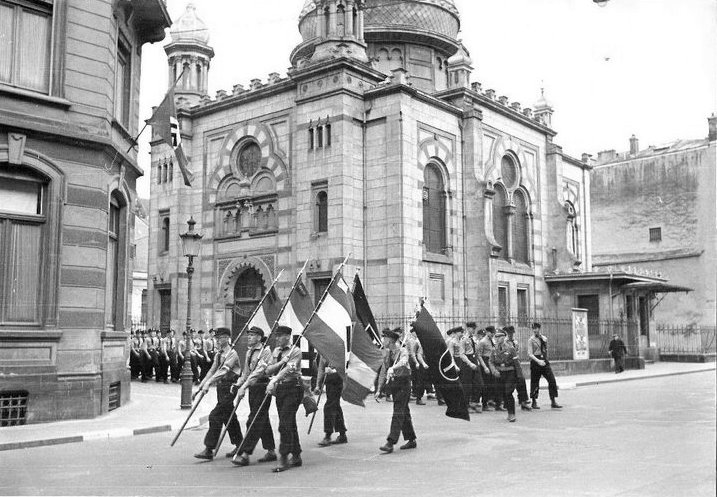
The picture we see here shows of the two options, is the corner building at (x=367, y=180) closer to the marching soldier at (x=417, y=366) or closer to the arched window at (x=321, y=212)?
the arched window at (x=321, y=212)

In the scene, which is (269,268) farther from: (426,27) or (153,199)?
(426,27)

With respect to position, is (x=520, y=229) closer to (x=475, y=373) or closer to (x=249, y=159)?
(x=249, y=159)

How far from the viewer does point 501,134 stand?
3544cm

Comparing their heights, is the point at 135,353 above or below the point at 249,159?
below

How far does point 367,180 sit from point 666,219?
26811 millimetres

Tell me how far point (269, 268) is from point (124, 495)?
2411 centimetres

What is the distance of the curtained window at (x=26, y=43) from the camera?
48.0ft

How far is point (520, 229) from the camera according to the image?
36.9 metres

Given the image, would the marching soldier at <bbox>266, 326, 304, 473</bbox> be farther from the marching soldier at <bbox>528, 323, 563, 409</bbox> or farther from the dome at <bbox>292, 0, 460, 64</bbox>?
the dome at <bbox>292, 0, 460, 64</bbox>

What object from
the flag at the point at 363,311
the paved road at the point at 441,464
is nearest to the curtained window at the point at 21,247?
the paved road at the point at 441,464

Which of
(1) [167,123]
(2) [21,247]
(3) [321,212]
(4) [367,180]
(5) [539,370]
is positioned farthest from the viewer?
(3) [321,212]

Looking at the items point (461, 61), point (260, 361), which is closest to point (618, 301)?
point (461, 61)

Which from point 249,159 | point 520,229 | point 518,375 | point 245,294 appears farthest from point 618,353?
point 249,159

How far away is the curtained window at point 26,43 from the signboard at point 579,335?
68.7ft
